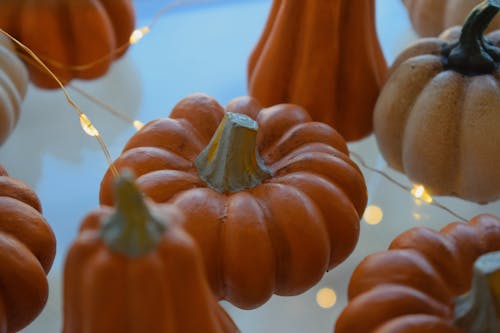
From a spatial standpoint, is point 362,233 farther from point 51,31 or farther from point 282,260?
point 51,31

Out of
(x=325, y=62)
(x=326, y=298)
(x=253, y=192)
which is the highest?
(x=325, y=62)

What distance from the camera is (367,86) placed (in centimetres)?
147

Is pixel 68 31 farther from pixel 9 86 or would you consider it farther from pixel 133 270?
pixel 133 270

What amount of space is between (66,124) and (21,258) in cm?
70

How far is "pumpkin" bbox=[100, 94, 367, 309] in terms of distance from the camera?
3.62 feet

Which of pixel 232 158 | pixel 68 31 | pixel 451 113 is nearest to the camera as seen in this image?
pixel 232 158

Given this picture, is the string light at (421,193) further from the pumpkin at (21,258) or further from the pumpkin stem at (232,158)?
the pumpkin at (21,258)

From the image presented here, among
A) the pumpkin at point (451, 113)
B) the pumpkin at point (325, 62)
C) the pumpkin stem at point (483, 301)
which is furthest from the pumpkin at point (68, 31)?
the pumpkin stem at point (483, 301)

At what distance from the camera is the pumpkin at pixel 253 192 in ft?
3.62

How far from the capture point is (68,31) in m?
1.58

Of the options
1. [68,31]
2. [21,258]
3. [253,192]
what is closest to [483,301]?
[253,192]

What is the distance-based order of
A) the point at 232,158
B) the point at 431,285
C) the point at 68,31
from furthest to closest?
1. the point at 68,31
2. the point at 232,158
3. the point at 431,285

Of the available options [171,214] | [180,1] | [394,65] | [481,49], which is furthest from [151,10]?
[171,214]

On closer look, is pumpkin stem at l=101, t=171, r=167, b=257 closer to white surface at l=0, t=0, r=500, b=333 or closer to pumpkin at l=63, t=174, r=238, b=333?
pumpkin at l=63, t=174, r=238, b=333
